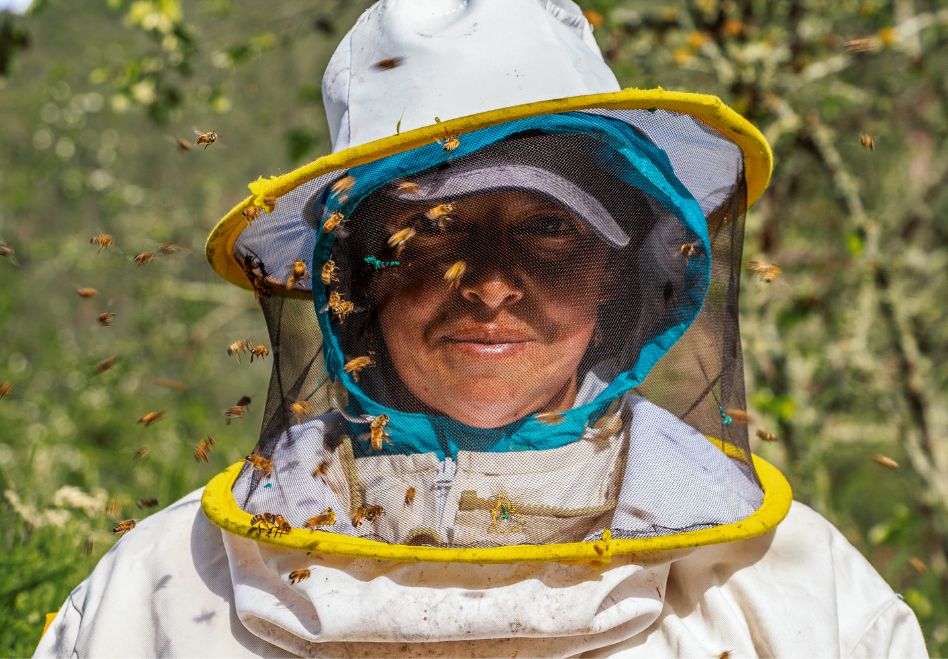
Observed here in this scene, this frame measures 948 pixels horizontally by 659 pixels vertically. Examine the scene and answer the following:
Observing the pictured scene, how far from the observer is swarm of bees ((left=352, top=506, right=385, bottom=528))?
182 cm

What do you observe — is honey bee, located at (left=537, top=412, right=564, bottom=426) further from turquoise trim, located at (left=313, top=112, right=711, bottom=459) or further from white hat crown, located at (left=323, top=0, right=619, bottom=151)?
white hat crown, located at (left=323, top=0, right=619, bottom=151)

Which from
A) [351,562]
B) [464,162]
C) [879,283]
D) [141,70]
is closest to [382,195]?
[464,162]

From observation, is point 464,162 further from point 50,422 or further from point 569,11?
point 50,422

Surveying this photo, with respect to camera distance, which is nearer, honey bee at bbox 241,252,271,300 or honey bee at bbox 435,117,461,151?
honey bee at bbox 435,117,461,151

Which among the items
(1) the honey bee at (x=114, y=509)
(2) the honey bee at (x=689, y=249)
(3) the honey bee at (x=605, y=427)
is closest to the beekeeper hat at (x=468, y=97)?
(2) the honey bee at (x=689, y=249)

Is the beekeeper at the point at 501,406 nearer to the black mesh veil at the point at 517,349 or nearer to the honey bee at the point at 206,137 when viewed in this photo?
the black mesh veil at the point at 517,349

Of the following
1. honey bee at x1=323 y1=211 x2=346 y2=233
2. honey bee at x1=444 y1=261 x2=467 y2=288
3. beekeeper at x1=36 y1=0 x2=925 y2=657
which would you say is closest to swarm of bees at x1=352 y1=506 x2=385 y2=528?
beekeeper at x1=36 y1=0 x2=925 y2=657

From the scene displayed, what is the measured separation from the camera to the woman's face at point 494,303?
1.83m

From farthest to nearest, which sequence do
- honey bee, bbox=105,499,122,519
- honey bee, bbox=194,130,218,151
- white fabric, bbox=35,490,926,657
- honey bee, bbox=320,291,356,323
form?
honey bee, bbox=105,499,122,519 → honey bee, bbox=194,130,218,151 → honey bee, bbox=320,291,356,323 → white fabric, bbox=35,490,926,657

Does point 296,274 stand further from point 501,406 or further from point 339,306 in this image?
point 501,406

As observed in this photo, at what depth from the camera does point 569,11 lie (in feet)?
7.32

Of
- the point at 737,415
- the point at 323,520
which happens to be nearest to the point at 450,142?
the point at 323,520

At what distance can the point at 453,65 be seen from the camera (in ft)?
6.37

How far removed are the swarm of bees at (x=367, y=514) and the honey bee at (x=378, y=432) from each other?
14 cm
